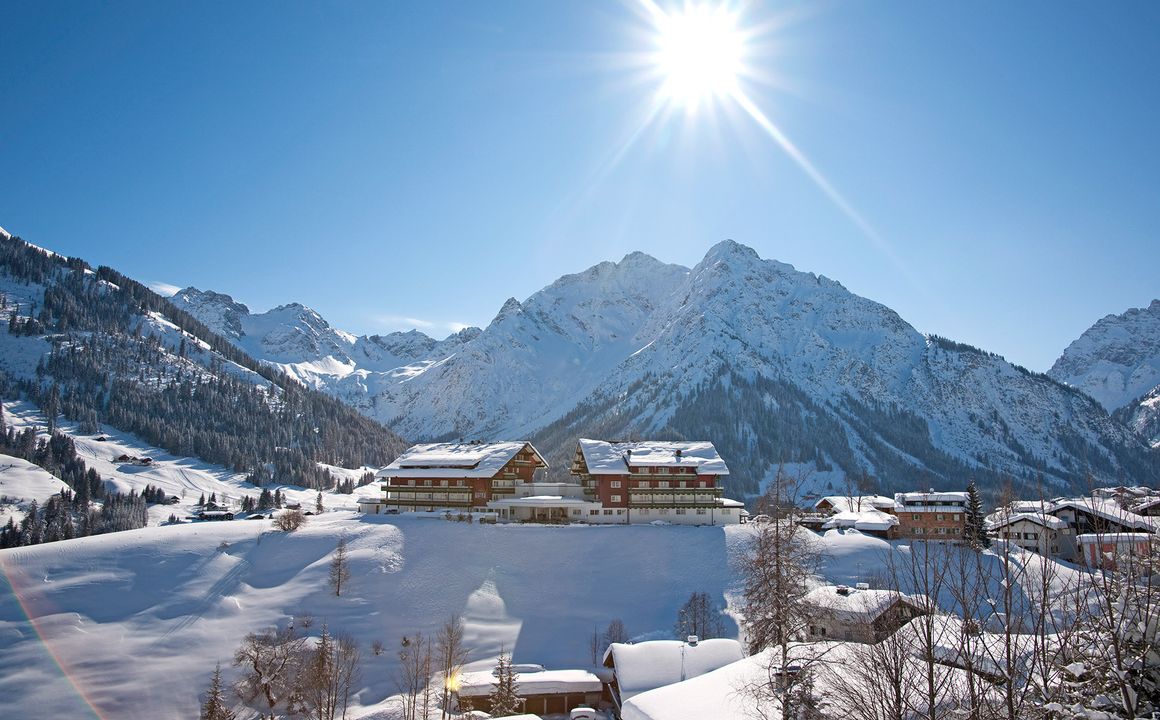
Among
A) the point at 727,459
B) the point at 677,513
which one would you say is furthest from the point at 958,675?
the point at 727,459

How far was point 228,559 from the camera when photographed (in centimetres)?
6353

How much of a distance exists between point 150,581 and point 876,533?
79154 millimetres

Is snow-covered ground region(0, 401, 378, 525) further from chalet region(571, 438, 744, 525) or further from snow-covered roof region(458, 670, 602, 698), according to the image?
snow-covered roof region(458, 670, 602, 698)

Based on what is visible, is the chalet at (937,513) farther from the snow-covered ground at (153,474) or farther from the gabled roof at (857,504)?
the snow-covered ground at (153,474)

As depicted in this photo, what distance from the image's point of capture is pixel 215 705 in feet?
134

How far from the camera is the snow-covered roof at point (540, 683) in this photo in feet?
140

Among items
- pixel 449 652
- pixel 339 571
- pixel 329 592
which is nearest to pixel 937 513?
pixel 449 652

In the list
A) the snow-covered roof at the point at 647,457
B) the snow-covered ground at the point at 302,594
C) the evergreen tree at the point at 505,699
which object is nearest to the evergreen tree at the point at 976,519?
the snow-covered ground at the point at 302,594

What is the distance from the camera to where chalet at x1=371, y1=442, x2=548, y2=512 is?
8469cm

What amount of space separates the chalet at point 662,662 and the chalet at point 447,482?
44.2 metres

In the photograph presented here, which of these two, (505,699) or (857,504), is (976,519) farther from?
(505,699)

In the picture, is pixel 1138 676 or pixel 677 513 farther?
pixel 677 513

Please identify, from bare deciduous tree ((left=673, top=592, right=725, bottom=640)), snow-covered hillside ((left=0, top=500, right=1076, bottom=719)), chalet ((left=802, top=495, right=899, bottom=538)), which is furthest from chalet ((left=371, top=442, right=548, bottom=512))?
chalet ((left=802, top=495, right=899, bottom=538))

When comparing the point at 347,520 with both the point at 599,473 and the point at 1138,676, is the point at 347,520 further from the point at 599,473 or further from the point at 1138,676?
the point at 1138,676
